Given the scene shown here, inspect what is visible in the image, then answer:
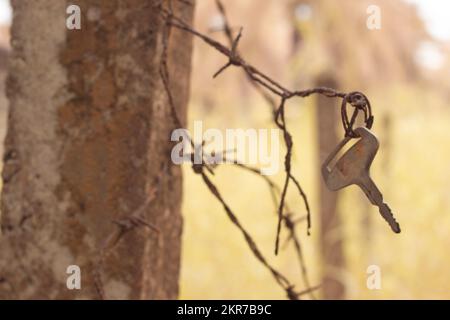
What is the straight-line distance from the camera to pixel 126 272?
1.11m

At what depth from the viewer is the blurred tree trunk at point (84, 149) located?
3.66 ft

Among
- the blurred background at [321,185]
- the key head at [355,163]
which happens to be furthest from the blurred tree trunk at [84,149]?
the blurred background at [321,185]

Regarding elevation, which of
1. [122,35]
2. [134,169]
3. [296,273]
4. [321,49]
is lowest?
[296,273]

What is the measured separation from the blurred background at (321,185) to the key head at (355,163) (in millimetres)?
2889

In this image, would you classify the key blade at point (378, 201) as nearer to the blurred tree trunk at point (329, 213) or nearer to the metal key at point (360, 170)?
the metal key at point (360, 170)

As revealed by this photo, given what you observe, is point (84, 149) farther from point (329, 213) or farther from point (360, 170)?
point (329, 213)

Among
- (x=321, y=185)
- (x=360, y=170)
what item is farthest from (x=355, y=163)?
(x=321, y=185)

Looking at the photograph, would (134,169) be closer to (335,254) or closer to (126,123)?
(126,123)

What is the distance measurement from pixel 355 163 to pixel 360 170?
1cm

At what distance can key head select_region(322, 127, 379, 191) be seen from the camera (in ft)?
2.59

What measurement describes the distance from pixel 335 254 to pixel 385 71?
235cm
